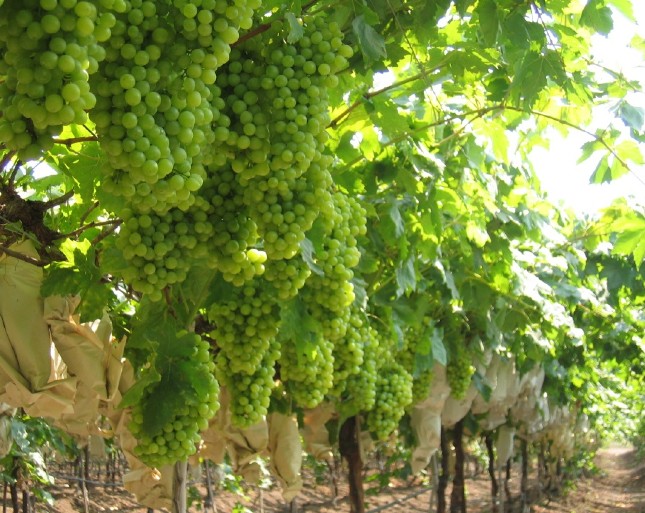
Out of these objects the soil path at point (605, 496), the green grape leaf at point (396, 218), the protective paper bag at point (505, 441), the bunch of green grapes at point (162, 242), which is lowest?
the soil path at point (605, 496)

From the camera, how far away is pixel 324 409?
15.0ft

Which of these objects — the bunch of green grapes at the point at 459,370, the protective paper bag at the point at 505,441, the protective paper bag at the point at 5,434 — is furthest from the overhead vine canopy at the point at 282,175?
the protective paper bag at the point at 505,441

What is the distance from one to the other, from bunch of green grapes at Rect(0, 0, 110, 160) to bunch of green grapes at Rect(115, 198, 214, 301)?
63 centimetres

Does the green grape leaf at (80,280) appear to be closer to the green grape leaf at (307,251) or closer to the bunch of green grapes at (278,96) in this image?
the green grape leaf at (307,251)

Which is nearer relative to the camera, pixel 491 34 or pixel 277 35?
pixel 277 35

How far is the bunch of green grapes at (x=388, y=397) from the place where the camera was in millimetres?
4086

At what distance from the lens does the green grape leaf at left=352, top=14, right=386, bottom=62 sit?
1.57 meters

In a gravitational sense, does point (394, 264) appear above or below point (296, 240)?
above

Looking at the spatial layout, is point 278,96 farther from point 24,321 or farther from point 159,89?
point 24,321

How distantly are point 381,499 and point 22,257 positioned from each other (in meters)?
14.9

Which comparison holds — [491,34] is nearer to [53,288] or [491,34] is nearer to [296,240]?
[296,240]

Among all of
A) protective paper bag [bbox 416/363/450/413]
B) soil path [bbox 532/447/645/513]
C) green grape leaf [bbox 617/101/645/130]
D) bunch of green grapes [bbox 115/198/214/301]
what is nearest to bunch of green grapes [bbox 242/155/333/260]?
bunch of green grapes [bbox 115/198/214/301]

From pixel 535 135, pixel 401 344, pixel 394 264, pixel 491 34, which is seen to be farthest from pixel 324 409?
pixel 491 34

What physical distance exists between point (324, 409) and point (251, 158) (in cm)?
336
